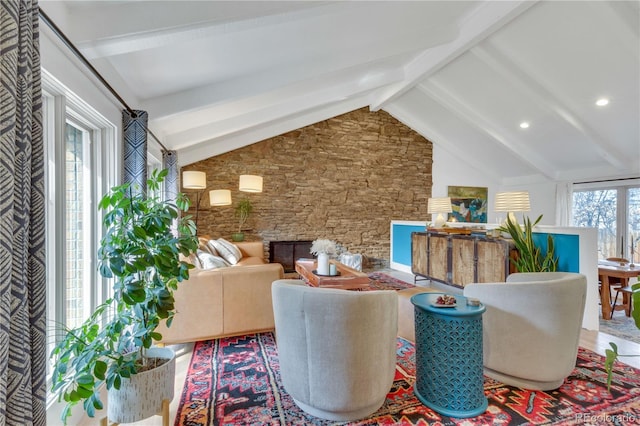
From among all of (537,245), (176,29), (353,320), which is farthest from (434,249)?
(176,29)

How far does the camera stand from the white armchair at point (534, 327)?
1.98 m

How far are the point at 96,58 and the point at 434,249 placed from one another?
16.5 feet

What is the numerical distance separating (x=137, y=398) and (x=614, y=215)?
27.6 feet

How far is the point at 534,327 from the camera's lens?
200cm

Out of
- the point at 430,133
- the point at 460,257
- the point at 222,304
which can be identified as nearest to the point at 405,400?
the point at 222,304

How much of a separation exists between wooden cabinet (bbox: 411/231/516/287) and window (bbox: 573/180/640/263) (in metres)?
3.76

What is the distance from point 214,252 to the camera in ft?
14.7

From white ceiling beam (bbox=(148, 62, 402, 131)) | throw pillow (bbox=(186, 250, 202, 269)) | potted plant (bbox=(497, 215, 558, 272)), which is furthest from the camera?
throw pillow (bbox=(186, 250, 202, 269))

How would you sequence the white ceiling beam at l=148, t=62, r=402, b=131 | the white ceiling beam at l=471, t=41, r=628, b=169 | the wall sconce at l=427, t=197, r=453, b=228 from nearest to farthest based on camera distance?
the white ceiling beam at l=148, t=62, r=402, b=131, the white ceiling beam at l=471, t=41, r=628, b=169, the wall sconce at l=427, t=197, r=453, b=228

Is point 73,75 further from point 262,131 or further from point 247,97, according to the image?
point 262,131

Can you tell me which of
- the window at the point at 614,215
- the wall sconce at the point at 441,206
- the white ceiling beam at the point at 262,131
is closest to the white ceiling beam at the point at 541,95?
the window at the point at 614,215

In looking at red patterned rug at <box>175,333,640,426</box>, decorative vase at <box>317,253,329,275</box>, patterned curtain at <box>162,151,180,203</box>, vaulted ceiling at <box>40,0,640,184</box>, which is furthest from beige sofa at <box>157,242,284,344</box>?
patterned curtain at <box>162,151,180,203</box>

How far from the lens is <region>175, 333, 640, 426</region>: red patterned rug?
1797 millimetres

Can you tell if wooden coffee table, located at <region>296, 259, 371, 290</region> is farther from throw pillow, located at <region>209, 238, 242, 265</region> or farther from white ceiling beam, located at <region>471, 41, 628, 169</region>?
white ceiling beam, located at <region>471, 41, 628, 169</region>
